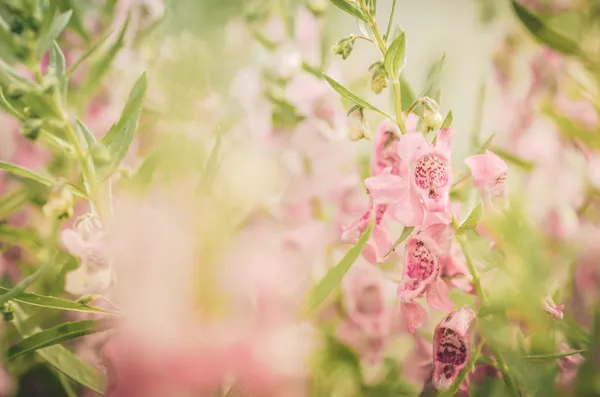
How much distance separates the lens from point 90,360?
57 centimetres

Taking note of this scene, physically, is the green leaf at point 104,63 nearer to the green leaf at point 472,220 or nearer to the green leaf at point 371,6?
the green leaf at point 371,6

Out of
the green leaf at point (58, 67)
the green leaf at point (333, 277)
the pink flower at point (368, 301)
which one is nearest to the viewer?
the green leaf at point (333, 277)

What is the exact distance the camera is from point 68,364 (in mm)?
485

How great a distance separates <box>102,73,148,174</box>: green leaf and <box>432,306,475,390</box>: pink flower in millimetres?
261

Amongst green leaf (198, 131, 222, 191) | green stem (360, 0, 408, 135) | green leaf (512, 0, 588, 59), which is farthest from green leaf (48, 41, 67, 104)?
green leaf (512, 0, 588, 59)

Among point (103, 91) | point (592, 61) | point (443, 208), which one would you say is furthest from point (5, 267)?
point (592, 61)

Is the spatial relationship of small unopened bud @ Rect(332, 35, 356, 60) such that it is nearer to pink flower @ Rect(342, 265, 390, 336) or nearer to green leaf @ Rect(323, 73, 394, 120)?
green leaf @ Rect(323, 73, 394, 120)

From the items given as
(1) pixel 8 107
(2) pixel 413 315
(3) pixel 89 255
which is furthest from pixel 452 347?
(1) pixel 8 107

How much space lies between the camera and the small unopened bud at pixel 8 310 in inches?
18.1

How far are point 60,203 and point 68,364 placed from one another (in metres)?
0.14

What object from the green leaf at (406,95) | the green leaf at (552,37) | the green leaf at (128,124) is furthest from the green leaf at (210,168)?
the green leaf at (552,37)

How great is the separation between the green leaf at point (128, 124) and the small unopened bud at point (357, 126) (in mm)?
157

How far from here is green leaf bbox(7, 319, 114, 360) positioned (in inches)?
17.7

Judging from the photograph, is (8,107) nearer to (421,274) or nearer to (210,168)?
(210,168)
